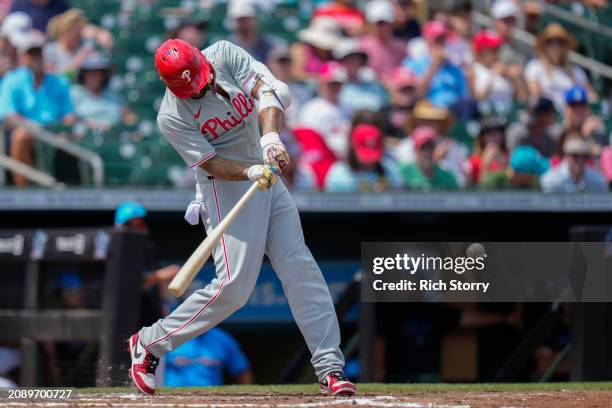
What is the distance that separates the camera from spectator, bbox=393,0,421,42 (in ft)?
38.6

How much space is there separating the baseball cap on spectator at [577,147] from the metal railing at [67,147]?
142 inches

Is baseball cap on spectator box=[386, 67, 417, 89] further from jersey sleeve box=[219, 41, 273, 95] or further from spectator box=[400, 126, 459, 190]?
jersey sleeve box=[219, 41, 273, 95]

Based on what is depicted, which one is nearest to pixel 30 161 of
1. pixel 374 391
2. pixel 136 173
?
pixel 136 173

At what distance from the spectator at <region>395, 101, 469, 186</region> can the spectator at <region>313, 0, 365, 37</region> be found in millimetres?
1624

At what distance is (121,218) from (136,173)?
5.69 ft

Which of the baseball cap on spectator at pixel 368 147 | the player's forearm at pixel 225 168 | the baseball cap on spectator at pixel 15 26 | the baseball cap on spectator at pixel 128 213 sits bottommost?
the baseball cap on spectator at pixel 128 213

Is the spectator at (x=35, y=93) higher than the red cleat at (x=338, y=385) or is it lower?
higher

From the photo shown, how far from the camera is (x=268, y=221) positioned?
561 centimetres

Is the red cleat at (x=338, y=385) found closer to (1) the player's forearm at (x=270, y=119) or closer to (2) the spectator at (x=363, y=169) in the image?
(1) the player's forearm at (x=270, y=119)

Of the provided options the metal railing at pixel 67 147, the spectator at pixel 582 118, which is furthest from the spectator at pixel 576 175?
the metal railing at pixel 67 147

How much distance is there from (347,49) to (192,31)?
1372 mm

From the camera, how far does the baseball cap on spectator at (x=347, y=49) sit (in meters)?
10.9

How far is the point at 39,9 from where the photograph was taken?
38.1 feet

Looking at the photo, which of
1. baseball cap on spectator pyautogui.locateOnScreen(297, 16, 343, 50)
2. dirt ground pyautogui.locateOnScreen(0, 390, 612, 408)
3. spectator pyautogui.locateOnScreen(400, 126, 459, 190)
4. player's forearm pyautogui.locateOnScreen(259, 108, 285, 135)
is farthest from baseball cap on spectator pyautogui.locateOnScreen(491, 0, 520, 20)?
player's forearm pyautogui.locateOnScreen(259, 108, 285, 135)
